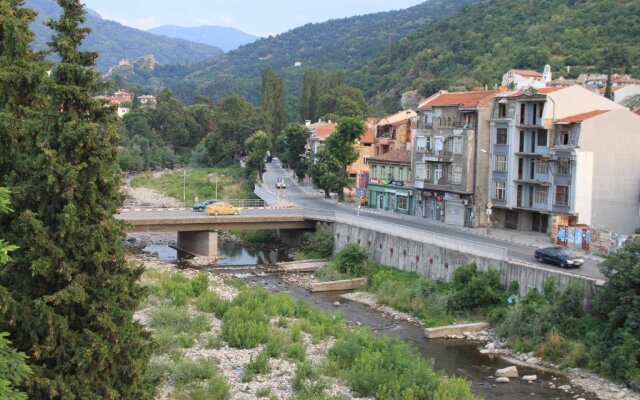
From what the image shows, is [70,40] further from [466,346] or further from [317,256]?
[317,256]

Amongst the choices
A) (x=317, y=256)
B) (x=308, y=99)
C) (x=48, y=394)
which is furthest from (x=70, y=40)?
(x=308, y=99)

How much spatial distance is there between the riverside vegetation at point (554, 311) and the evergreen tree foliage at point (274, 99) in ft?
270

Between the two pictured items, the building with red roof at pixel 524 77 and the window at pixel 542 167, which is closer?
the window at pixel 542 167

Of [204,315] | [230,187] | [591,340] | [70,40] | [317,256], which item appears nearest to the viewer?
[70,40]

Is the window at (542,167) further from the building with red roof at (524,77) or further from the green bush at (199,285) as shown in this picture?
the building with red roof at (524,77)

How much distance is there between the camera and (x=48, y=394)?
17156 millimetres

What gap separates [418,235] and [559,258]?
11.2 meters

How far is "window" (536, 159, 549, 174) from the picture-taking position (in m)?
52.2

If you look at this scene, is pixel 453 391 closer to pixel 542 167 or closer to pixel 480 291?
pixel 480 291

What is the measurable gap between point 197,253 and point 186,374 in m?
33.6

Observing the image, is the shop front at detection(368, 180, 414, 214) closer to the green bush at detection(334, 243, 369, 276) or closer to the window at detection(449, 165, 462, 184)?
the window at detection(449, 165, 462, 184)

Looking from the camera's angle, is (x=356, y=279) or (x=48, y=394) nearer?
(x=48, y=394)

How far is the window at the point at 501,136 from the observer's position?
55.7 meters

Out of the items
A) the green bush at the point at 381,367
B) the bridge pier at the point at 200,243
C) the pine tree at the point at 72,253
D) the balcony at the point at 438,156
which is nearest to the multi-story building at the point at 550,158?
the balcony at the point at 438,156
